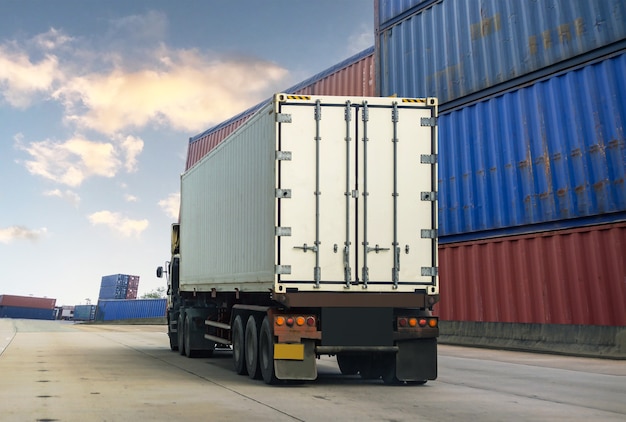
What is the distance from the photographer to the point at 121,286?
336ft

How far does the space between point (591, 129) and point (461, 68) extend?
5733mm

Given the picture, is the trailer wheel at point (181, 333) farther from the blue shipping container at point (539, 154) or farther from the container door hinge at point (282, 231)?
the blue shipping container at point (539, 154)

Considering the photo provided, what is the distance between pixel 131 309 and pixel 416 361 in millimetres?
72020

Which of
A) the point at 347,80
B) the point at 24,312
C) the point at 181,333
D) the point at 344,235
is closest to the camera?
the point at 344,235

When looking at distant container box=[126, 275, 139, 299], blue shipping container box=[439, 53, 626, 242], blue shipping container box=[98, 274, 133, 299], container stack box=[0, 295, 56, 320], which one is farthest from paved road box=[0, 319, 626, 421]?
container stack box=[0, 295, 56, 320]

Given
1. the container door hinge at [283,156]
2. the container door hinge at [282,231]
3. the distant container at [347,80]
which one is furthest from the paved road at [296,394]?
the distant container at [347,80]

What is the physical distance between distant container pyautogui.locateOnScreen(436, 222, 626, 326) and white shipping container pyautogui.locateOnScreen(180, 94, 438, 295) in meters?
8.60

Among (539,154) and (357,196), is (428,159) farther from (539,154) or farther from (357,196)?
(539,154)

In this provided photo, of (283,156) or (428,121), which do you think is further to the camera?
(428,121)

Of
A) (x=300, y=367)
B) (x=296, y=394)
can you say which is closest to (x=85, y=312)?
(x=300, y=367)

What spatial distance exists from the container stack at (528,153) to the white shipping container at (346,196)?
8.61m

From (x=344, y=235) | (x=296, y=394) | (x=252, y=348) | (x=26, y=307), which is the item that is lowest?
(x=296, y=394)

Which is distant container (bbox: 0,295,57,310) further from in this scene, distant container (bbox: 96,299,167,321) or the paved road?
the paved road

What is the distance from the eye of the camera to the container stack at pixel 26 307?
10569cm
